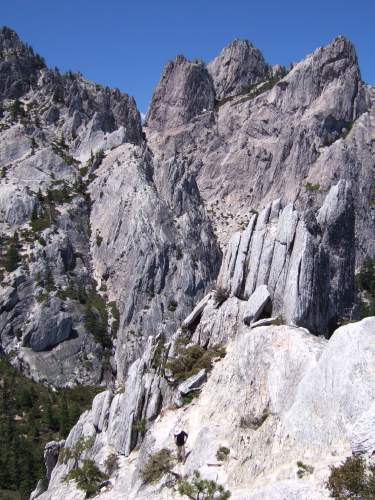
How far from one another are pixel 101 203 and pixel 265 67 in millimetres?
88461

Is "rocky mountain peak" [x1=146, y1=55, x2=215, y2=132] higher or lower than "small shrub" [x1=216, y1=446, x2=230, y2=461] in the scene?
higher

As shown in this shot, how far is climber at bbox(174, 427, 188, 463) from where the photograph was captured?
23.4 m

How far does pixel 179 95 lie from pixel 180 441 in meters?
133

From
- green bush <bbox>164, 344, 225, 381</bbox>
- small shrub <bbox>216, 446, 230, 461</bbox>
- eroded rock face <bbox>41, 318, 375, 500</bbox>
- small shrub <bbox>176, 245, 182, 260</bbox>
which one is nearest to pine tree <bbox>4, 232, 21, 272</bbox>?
small shrub <bbox>176, 245, 182, 260</bbox>

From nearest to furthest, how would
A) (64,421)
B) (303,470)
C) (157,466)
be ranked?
(303,470), (157,466), (64,421)

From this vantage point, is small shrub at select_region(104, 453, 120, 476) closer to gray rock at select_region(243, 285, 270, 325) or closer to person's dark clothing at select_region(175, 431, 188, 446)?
person's dark clothing at select_region(175, 431, 188, 446)

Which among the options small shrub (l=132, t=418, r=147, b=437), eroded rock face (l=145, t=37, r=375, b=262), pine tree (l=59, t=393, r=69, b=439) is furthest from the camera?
eroded rock face (l=145, t=37, r=375, b=262)

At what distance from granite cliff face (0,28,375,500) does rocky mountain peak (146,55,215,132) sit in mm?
589

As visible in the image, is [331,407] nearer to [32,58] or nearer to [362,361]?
[362,361]

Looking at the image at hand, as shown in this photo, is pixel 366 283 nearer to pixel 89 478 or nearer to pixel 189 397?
pixel 189 397

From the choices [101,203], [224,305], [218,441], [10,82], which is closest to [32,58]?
[10,82]

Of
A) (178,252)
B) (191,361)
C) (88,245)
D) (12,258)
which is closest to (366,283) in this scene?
(178,252)

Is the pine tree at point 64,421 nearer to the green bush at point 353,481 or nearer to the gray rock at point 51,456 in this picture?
the gray rock at point 51,456

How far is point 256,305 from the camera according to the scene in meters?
29.4
